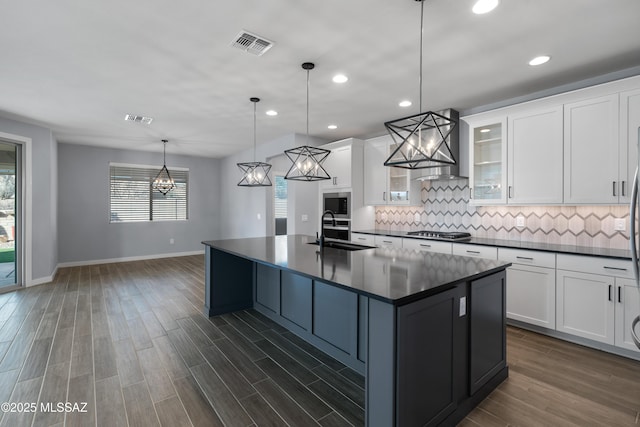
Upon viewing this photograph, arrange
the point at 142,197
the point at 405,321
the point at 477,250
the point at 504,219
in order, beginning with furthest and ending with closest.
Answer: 1. the point at 142,197
2. the point at 504,219
3. the point at 477,250
4. the point at 405,321

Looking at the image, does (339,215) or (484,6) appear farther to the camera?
(339,215)

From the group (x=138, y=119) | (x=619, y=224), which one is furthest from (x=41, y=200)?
(x=619, y=224)

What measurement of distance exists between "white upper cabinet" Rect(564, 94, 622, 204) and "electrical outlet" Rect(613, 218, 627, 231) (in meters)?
0.37

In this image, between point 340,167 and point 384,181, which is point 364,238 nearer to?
point 384,181

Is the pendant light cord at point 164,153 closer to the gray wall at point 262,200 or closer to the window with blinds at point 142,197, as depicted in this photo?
the window with blinds at point 142,197

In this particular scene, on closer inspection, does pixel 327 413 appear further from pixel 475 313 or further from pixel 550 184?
pixel 550 184

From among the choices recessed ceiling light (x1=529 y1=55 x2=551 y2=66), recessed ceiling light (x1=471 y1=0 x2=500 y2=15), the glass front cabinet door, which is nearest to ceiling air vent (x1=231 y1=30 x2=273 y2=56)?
recessed ceiling light (x1=471 y1=0 x2=500 y2=15)

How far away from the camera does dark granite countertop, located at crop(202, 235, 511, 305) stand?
5.33 ft

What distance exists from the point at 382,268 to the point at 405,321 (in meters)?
0.59

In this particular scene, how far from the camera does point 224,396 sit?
2154 millimetres

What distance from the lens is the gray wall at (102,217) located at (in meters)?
6.54

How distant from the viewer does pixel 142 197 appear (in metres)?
7.50

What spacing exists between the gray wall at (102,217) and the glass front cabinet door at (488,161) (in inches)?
266

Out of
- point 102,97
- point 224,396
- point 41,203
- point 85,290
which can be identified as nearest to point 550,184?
point 224,396
